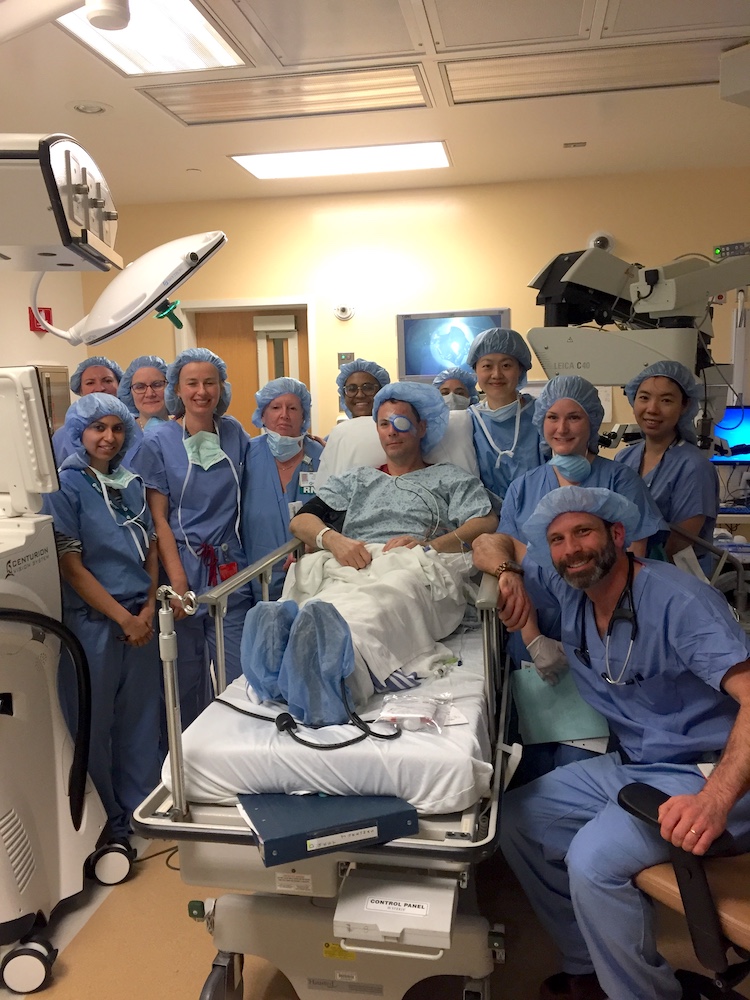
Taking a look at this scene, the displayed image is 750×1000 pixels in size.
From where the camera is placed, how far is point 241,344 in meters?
5.83

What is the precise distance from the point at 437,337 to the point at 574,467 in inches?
127

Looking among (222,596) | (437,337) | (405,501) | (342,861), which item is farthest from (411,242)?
(342,861)

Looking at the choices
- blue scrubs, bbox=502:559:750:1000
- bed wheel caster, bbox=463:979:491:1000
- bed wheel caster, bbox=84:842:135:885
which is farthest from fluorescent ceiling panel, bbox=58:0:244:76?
bed wheel caster, bbox=463:979:491:1000

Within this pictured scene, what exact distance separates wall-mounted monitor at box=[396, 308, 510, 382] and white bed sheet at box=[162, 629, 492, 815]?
13.0 ft

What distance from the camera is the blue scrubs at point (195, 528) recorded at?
2861 millimetres

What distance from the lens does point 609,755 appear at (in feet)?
6.40

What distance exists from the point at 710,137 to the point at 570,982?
426 centimetres

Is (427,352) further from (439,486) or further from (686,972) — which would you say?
(686,972)

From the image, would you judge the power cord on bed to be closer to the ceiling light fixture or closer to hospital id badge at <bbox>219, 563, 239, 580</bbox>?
hospital id badge at <bbox>219, 563, 239, 580</bbox>

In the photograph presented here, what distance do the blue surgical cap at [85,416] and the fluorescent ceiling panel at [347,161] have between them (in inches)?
102

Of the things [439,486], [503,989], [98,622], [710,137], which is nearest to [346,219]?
[710,137]

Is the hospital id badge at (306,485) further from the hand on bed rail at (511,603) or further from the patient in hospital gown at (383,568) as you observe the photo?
the hand on bed rail at (511,603)

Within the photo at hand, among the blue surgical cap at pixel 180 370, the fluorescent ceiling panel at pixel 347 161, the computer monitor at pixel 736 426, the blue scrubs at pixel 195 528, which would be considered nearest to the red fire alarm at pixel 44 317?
the fluorescent ceiling panel at pixel 347 161

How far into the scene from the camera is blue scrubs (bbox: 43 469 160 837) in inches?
96.0
